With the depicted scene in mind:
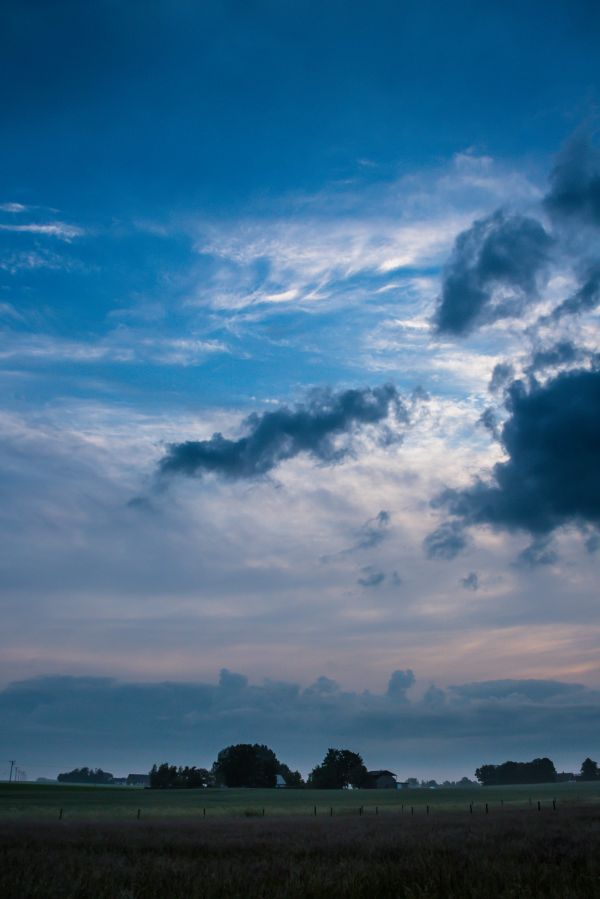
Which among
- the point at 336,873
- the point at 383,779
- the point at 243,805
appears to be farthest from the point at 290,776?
the point at 336,873

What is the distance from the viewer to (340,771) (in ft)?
522

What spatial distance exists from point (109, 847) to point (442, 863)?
520 inches

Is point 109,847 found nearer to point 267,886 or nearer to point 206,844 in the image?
point 206,844

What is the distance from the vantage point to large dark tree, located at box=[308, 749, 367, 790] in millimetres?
158625

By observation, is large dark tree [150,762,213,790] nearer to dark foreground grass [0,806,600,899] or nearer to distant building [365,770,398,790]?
distant building [365,770,398,790]

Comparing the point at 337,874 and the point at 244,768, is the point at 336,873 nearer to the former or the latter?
the point at 337,874

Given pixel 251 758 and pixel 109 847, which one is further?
pixel 251 758

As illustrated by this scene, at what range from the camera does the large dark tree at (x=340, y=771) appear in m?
159

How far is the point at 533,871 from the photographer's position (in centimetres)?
1238

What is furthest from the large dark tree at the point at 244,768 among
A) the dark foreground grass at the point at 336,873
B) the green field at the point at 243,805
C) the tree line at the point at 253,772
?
the dark foreground grass at the point at 336,873

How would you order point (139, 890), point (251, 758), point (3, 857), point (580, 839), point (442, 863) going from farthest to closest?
point (251, 758)
point (580, 839)
point (3, 857)
point (442, 863)
point (139, 890)

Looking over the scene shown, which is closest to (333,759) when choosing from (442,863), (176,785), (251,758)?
(251,758)

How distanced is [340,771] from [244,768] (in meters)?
22.1

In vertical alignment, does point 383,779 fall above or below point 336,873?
below
